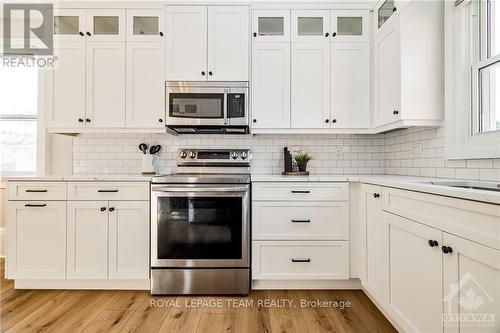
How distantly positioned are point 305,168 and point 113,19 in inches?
90.6

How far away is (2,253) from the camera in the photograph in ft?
10.0

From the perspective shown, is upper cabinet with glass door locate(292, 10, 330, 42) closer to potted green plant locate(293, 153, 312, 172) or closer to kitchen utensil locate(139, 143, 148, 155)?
potted green plant locate(293, 153, 312, 172)

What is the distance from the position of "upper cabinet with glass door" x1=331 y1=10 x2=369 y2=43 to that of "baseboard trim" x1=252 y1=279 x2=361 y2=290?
2176 mm

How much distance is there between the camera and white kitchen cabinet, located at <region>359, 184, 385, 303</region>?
186 centimetres

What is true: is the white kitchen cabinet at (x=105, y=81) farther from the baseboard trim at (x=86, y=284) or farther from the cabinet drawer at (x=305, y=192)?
the cabinet drawer at (x=305, y=192)

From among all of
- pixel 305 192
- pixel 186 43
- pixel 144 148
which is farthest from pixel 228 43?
pixel 305 192

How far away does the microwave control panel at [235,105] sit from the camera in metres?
2.49

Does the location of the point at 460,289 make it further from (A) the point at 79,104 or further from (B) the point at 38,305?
(A) the point at 79,104

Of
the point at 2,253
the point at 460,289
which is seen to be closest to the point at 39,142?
the point at 2,253

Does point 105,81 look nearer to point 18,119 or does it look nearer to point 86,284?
point 18,119

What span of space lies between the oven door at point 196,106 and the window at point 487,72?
1.83m

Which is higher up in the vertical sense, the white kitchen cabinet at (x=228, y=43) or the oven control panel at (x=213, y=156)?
the white kitchen cabinet at (x=228, y=43)
